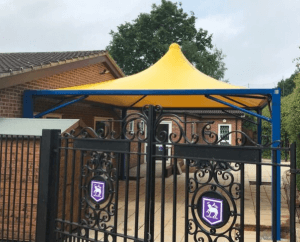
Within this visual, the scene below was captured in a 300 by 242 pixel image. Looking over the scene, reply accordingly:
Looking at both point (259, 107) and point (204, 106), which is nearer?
point (259, 107)

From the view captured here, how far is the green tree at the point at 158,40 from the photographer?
32844mm

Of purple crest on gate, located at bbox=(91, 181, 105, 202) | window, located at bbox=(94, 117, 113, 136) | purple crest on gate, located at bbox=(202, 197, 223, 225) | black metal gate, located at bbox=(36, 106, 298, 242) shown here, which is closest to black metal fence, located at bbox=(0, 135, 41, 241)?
black metal gate, located at bbox=(36, 106, 298, 242)

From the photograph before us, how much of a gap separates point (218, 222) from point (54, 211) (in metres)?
2.43

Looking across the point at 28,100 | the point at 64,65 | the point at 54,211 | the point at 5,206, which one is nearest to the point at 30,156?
the point at 5,206

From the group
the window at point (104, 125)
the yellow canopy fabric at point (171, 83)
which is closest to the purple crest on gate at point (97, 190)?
the window at point (104, 125)

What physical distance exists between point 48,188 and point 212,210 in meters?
2.40

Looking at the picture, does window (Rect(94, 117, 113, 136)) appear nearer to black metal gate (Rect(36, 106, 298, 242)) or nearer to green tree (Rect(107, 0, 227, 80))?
black metal gate (Rect(36, 106, 298, 242))

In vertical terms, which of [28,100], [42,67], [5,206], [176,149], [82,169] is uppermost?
[42,67]

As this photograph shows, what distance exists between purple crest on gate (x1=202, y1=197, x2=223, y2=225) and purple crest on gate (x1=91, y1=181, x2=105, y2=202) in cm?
136

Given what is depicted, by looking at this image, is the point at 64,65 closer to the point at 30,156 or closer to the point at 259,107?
the point at 30,156

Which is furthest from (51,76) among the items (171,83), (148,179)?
(148,179)

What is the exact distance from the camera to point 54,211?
4.66 m

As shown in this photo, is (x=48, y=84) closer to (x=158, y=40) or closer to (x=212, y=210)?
(x=212, y=210)

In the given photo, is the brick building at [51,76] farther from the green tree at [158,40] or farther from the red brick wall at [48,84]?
the green tree at [158,40]
